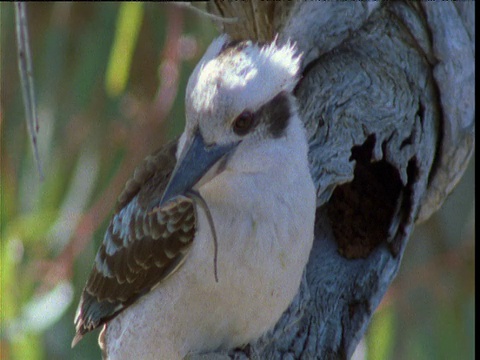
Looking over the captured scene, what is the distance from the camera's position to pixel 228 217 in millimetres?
1882

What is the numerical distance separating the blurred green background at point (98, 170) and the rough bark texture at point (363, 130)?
0.54 m

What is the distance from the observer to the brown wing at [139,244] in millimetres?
1967

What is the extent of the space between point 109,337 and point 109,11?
1247mm

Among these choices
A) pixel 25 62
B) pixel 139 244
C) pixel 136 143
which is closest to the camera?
pixel 25 62

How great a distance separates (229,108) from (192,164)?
0.38 ft

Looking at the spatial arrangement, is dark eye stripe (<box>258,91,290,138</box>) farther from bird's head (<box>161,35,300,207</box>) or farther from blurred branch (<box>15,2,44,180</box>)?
blurred branch (<box>15,2,44,180</box>)

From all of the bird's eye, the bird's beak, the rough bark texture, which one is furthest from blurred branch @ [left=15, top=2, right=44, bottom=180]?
Result: the rough bark texture

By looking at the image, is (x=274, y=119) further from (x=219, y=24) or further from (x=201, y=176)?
(x=219, y=24)

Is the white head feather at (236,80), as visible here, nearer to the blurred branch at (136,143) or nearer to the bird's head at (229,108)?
the bird's head at (229,108)

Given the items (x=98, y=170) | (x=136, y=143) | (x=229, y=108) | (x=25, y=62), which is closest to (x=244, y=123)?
(x=229, y=108)

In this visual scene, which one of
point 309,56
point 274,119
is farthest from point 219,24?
point 274,119

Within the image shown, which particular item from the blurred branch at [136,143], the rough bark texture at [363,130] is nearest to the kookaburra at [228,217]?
the rough bark texture at [363,130]

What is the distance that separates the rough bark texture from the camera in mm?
2111

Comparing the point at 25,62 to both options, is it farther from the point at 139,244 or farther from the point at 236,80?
the point at 139,244
